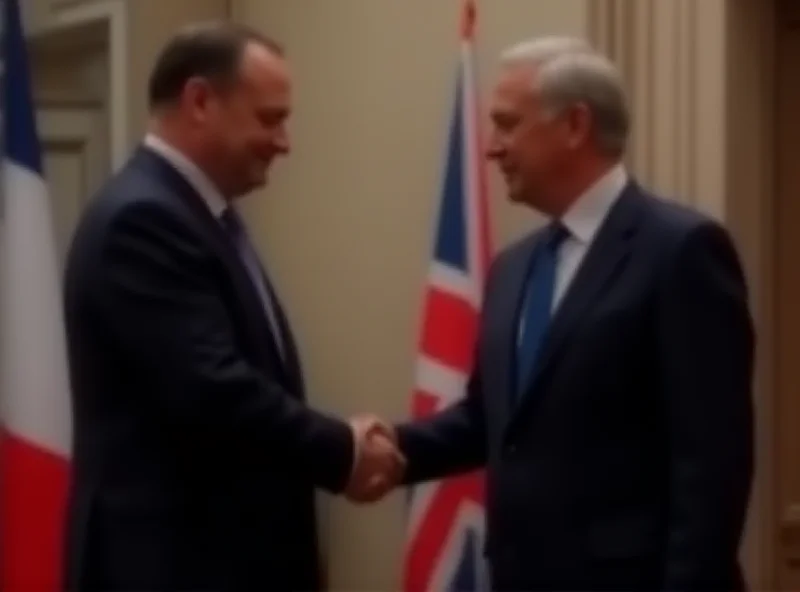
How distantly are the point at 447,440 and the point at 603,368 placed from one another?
617 millimetres

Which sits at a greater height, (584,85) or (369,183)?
(584,85)

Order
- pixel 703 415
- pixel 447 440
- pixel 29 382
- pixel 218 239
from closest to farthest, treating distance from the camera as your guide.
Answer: pixel 703 415 → pixel 218 239 → pixel 447 440 → pixel 29 382

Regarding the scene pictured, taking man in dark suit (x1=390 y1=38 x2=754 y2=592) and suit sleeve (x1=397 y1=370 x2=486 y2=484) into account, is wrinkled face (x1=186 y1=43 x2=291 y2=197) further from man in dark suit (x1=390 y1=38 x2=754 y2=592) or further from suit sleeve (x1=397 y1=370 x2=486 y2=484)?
suit sleeve (x1=397 y1=370 x2=486 y2=484)

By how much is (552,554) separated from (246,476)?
0.50 meters

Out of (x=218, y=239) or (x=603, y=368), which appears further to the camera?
(x=218, y=239)

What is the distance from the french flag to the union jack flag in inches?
31.5

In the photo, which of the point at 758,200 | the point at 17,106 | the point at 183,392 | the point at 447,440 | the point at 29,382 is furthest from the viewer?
the point at 17,106

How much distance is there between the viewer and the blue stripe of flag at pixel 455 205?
4238 millimetres

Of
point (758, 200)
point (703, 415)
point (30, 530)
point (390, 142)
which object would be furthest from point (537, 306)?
point (30, 530)

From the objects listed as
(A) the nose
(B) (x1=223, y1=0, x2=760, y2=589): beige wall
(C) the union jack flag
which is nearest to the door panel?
(B) (x1=223, y1=0, x2=760, y2=589): beige wall

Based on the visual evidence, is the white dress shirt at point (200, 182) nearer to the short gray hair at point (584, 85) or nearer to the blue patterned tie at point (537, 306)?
the blue patterned tie at point (537, 306)

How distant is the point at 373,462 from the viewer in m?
3.42

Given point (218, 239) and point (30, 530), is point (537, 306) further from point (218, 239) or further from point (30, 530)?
point (30, 530)

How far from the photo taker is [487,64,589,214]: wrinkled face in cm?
324
